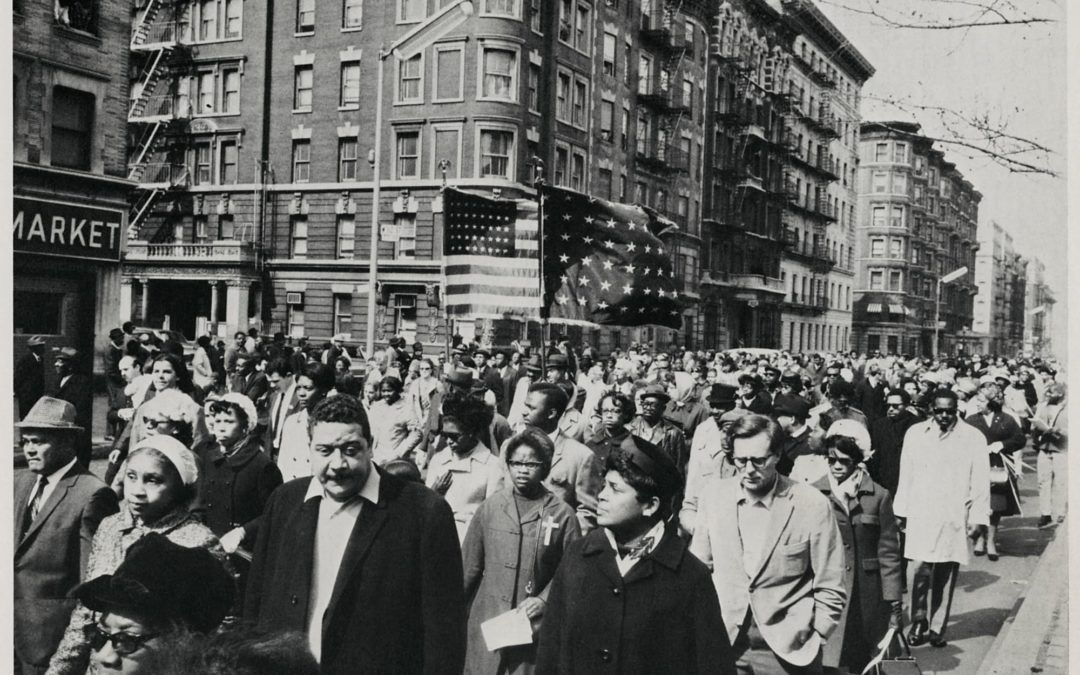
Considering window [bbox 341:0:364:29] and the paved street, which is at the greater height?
window [bbox 341:0:364:29]

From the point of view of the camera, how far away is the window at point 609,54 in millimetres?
40812

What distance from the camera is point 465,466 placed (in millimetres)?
5629

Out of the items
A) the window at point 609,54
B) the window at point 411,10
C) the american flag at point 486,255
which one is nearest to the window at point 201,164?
the window at point 411,10

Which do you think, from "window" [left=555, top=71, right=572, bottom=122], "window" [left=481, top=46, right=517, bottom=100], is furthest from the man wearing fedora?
"window" [left=555, top=71, right=572, bottom=122]

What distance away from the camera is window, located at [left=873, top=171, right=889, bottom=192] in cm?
1259

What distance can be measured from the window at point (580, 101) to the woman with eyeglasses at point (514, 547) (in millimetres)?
34521

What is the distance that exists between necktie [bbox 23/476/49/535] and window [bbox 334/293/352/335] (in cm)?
2485

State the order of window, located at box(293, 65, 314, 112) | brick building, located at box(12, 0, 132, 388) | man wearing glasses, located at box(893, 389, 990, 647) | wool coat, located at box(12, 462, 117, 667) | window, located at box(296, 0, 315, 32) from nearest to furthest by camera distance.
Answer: wool coat, located at box(12, 462, 117, 667)
brick building, located at box(12, 0, 132, 388)
man wearing glasses, located at box(893, 389, 990, 647)
window, located at box(296, 0, 315, 32)
window, located at box(293, 65, 314, 112)

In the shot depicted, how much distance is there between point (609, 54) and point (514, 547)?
126ft

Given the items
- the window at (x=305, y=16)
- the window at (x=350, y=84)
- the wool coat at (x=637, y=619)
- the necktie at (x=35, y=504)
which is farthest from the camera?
the window at (x=350, y=84)

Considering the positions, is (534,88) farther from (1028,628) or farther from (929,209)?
(1028,628)

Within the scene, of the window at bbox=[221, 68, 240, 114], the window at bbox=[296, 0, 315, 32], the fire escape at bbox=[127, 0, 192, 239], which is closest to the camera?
the fire escape at bbox=[127, 0, 192, 239]

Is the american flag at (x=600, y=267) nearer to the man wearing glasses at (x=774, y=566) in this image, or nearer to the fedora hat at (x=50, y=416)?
the man wearing glasses at (x=774, y=566)

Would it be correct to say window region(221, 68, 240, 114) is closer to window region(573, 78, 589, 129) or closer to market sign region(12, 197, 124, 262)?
market sign region(12, 197, 124, 262)
